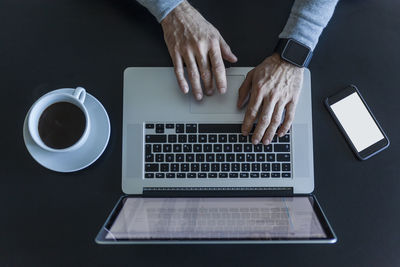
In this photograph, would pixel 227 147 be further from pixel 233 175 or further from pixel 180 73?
pixel 180 73

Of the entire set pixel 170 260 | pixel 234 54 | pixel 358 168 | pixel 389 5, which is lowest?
pixel 170 260

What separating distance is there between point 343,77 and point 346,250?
366 mm

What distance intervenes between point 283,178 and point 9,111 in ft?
1.99

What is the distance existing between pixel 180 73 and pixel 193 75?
0.09 feet

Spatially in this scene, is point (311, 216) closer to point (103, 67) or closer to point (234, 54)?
point (234, 54)

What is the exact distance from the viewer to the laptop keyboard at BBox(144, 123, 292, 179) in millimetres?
670

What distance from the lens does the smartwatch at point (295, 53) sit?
0.69m

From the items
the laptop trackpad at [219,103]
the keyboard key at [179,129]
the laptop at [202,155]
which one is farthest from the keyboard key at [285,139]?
the keyboard key at [179,129]

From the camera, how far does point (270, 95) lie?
27.1 inches

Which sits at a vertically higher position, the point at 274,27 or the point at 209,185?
the point at 274,27

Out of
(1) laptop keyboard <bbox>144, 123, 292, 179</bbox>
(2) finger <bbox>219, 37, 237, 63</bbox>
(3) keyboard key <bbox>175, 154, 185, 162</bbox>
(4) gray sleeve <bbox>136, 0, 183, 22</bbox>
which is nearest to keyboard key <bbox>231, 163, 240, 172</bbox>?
(1) laptop keyboard <bbox>144, 123, 292, 179</bbox>

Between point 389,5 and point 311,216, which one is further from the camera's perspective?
point 389,5

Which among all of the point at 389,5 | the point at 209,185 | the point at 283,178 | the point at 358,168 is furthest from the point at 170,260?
the point at 389,5

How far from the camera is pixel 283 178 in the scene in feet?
2.19
